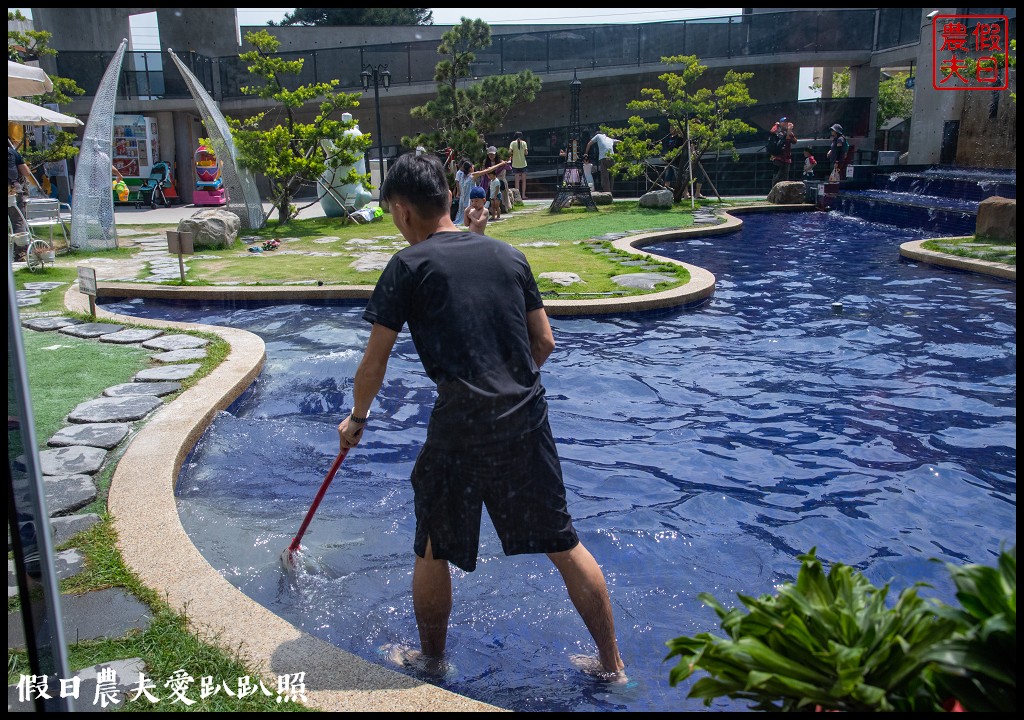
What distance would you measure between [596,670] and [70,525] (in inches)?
90.6

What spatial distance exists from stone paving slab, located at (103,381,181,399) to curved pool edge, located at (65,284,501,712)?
0.53 metres

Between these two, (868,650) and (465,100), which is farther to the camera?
(465,100)

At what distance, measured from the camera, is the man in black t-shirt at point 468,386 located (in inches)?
103

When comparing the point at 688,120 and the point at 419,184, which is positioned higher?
the point at 688,120

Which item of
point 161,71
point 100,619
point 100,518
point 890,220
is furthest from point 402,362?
point 161,71

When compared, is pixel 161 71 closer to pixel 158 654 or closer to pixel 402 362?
pixel 402 362

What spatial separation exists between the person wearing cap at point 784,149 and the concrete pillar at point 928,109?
3118 mm

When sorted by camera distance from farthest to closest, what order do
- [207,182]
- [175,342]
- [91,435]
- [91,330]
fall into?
[207,182]
[91,330]
[175,342]
[91,435]

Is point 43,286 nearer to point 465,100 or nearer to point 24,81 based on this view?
A: point 24,81

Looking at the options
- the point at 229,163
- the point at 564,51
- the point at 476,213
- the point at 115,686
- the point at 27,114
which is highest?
the point at 564,51

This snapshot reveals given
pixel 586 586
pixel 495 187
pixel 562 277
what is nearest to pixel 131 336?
pixel 562 277

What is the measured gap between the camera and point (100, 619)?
9.46ft

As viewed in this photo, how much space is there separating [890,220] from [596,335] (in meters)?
11.5

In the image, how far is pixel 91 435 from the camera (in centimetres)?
468
